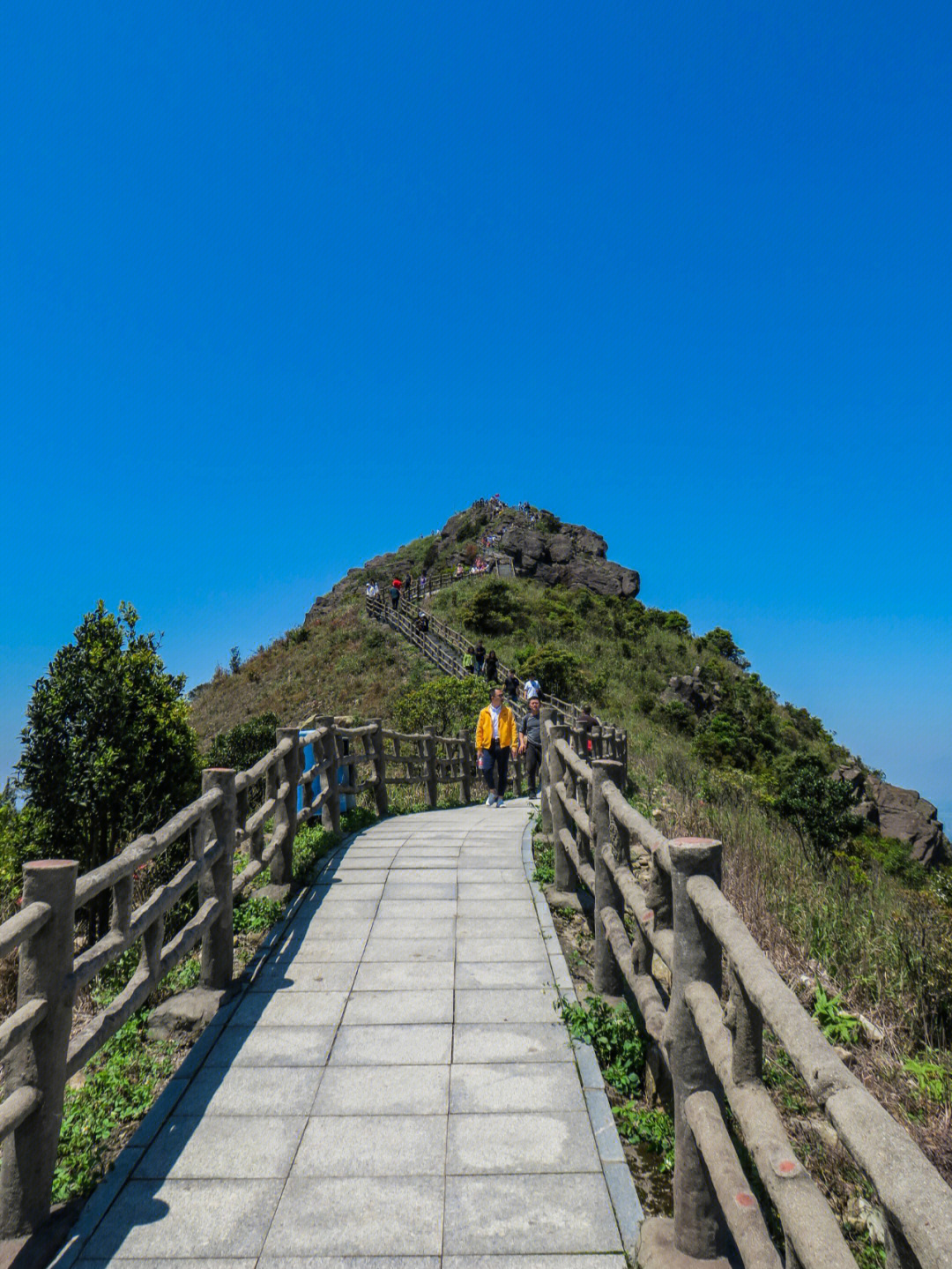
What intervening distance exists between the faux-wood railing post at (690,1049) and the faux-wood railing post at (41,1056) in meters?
2.25

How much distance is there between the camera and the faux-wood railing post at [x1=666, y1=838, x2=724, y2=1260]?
2.65 meters

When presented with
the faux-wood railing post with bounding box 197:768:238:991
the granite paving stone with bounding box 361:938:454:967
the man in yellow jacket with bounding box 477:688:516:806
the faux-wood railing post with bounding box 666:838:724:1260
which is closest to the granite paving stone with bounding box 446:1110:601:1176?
the faux-wood railing post with bounding box 666:838:724:1260

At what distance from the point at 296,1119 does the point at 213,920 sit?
1517mm

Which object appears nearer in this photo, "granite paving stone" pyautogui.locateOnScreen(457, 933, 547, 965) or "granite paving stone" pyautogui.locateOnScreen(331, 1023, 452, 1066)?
"granite paving stone" pyautogui.locateOnScreen(331, 1023, 452, 1066)

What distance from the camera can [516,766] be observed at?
16.8 meters

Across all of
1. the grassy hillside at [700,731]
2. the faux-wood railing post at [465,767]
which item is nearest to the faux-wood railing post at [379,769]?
the grassy hillside at [700,731]

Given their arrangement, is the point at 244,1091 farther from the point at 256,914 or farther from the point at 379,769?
the point at 379,769

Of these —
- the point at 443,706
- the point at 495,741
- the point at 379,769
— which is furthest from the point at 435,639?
the point at 379,769

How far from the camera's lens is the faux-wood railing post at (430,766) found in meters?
13.3

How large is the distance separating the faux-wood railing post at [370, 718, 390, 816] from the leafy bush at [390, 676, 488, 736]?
1188 cm

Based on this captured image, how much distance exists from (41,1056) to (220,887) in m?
1.98

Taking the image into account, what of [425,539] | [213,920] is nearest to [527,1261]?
[213,920]

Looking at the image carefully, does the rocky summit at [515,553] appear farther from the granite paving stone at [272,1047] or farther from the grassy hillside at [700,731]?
the granite paving stone at [272,1047]

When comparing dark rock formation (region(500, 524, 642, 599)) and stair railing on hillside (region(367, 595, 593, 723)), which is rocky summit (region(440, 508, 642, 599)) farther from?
stair railing on hillside (region(367, 595, 593, 723))
